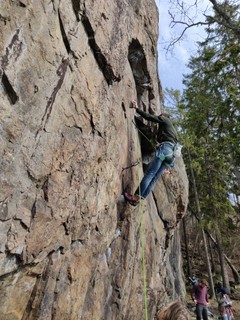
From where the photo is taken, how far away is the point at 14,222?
3326mm

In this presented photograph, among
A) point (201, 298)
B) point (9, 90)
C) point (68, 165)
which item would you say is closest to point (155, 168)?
point (68, 165)

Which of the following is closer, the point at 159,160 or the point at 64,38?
the point at 64,38

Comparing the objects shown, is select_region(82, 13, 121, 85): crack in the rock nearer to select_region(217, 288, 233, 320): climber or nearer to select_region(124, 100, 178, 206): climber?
select_region(124, 100, 178, 206): climber

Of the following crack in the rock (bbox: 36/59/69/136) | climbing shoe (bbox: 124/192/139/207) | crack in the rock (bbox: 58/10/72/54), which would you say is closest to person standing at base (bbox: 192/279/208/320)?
climbing shoe (bbox: 124/192/139/207)

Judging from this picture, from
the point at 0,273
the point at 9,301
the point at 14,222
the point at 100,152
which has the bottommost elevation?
the point at 9,301

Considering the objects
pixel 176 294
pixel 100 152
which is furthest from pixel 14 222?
pixel 176 294

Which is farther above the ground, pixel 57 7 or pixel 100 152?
pixel 57 7

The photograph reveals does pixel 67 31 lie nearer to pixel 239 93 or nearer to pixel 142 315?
pixel 142 315

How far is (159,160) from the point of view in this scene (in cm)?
630

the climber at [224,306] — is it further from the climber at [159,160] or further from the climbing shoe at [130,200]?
the climbing shoe at [130,200]

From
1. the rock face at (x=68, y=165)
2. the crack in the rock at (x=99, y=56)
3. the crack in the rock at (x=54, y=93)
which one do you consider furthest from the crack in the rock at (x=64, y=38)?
the crack in the rock at (x=99, y=56)

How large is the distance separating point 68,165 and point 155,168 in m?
2.54

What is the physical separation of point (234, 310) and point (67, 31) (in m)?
17.3

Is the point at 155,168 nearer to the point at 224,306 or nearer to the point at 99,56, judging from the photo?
the point at 99,56
